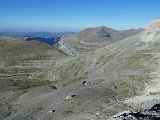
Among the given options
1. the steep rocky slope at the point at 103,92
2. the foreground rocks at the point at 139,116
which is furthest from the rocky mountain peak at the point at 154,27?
the foreground rocks at the point at 139,116

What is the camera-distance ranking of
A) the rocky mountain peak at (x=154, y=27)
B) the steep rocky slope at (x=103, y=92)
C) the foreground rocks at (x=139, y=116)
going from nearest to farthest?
the foreground rocks at (x=139, y=116)
the steep rocky slope at (x=103, y=92)
the rocky mountain peak at (x=154, y=27)

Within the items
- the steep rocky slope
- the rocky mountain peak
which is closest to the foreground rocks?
the steep rocky slope

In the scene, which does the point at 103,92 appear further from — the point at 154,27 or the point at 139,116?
the point at 154,27

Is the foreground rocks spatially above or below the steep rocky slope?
above

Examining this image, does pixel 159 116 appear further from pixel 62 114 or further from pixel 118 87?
pixel 118 87

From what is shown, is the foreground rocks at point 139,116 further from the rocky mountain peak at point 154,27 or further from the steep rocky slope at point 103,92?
the rocky mountain peak at point 154,27

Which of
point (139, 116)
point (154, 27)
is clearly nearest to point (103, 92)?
point (139, 116)

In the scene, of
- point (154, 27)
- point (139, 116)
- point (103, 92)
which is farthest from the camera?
point (154, 27)

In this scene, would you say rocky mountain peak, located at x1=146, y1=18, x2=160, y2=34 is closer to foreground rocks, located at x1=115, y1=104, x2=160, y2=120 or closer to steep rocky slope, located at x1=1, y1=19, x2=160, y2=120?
steep rocky slope, located at x1=1, y1=19, x2=160, y2=120
